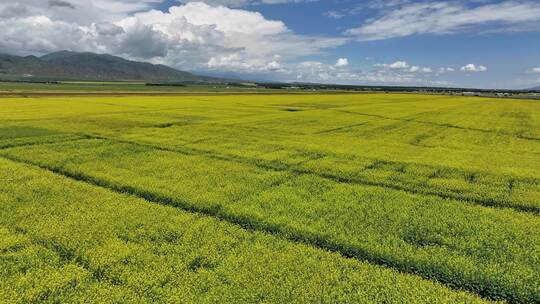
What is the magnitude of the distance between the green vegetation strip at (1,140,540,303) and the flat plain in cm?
7

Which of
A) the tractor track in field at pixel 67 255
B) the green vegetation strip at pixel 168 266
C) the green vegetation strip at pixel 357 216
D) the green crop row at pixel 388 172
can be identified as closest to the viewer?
the green vegetation strip at pixel 168 266

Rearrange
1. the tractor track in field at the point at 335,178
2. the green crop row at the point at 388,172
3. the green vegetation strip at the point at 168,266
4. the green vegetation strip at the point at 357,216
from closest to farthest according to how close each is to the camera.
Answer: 1. the green vegetation strip at the point at 168,266
2. the green vegetation strip at the point at 357,216
3. the tractor track in field at the point at 335,178
4. the green crop row at the point at 388,172

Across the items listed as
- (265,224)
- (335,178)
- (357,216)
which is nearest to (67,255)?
(265,224)

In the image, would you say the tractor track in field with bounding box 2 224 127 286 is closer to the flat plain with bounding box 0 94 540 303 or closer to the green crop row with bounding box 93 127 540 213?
the flat plain with bounding box 0 94 540 303

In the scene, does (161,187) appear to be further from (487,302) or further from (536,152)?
(536,152)

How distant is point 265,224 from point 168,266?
14.0 feet

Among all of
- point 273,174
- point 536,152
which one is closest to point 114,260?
point 273,174

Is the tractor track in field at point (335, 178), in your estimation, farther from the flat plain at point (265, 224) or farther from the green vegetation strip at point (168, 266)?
the green vegetation strip at point (168, 266)

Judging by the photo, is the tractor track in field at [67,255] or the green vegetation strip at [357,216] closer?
the tractor track in field at [67,255]

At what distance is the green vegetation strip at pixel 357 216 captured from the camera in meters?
10.8

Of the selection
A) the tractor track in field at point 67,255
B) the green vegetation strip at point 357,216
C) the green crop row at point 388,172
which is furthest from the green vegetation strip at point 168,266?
the green crop row at point 388,172

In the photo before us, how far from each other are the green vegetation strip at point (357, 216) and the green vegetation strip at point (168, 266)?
98 cm

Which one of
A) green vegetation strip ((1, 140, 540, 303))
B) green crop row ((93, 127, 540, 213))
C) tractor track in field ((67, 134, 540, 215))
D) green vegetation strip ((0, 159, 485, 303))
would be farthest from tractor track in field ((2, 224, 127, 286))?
green crop row ((93, 127, 540, 213))

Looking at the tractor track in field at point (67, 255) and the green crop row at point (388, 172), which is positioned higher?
the green crop row at point (388, 172)
